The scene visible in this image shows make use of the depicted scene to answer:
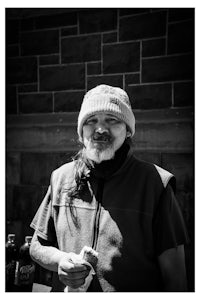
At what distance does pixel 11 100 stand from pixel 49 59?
0.60 metres

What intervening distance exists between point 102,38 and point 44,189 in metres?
1.57

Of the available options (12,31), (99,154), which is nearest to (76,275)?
(99,154)

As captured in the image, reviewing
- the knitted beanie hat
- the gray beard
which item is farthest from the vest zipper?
→ the knitted beanie hat

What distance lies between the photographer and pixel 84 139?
181cm

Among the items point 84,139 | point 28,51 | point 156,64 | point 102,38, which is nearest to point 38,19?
point 28,51

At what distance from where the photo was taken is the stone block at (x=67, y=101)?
3.14 meters

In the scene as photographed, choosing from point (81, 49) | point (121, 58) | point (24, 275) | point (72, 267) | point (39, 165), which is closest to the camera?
point (72, 267)

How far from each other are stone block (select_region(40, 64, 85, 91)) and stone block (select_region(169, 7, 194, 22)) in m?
0.93

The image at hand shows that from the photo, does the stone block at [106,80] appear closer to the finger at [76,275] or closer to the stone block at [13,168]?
the stone block at [13,168]

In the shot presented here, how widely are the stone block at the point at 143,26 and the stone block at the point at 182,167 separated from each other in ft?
3.59

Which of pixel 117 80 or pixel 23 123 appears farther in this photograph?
pixel 23 123

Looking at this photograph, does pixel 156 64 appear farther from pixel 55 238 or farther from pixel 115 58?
pixel 55 238

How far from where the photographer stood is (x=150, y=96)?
9.55ft

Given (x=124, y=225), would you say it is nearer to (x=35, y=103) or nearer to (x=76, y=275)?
(x=76, y=275)
